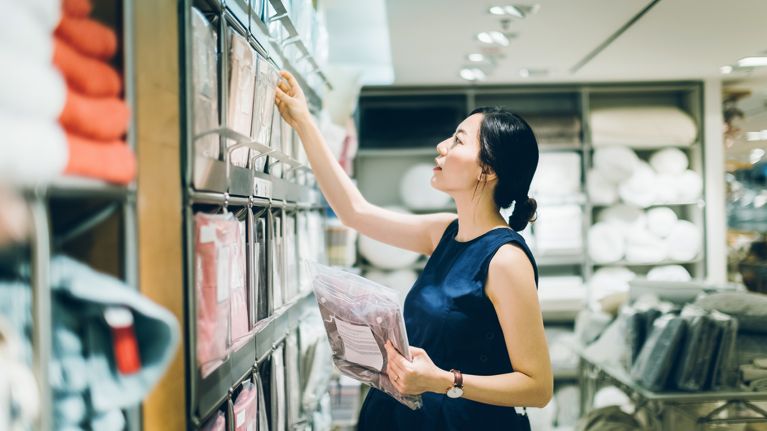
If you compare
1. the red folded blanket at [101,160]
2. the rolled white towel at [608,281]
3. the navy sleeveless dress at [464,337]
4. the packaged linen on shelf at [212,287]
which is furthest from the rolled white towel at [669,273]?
the red folded blanket at [101,160]

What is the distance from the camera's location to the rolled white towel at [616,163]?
4707 mm

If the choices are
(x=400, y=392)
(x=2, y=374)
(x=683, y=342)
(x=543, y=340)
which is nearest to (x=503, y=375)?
(x=543, y=340)

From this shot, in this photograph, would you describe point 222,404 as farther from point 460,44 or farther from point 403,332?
point 460,44

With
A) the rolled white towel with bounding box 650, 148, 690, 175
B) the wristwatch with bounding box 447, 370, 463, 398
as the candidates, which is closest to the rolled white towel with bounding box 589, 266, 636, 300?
the rolled white towel with bounding box 650, 148, 690, 175

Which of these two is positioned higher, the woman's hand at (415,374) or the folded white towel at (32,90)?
the folded white towel at (32,90)

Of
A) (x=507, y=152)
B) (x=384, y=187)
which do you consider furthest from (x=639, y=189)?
(x=507, y=152)

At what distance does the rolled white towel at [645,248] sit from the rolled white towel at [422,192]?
4.90 ft

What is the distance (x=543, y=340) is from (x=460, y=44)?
7.93ft

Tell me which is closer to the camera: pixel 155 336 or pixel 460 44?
pixel 155 336

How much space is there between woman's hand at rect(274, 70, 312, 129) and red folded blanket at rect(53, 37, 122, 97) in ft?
2.93

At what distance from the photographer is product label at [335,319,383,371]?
56.3 inches

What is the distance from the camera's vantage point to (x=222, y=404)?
1.31m

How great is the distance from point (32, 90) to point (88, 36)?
165 millimetres

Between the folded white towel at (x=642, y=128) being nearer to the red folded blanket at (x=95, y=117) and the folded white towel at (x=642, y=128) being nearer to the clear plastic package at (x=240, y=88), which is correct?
the clear plastic package at (x=240, y=88)
